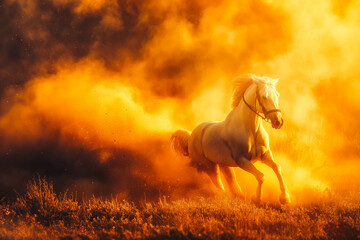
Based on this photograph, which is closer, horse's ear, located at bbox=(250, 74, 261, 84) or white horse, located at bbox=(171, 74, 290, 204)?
white horse, located at bbox=(171, 74, 290, 204)

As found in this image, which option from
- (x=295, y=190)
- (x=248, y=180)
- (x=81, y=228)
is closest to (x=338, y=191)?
(x=295, y=190)

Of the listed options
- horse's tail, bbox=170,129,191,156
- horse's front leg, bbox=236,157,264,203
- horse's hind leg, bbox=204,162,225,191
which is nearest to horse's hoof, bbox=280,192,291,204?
horse's front leg, bbox=236,157,264,203

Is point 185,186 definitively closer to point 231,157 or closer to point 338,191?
point 231,157

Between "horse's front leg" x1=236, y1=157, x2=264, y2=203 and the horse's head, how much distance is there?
897 mm

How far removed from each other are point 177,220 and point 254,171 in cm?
179

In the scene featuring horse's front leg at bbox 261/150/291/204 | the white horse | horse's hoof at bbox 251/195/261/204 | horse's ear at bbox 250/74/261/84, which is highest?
horse's ear at bbox 250/74/261/84

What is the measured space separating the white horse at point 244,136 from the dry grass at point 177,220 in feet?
2.27

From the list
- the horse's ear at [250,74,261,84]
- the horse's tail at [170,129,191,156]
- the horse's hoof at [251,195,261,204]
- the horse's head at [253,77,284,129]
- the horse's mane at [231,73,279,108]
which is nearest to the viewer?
the horse's head at [253,77,284,129]

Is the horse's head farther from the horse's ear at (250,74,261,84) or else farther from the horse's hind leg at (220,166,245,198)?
the horse's hind leg at (220,166,245,198)

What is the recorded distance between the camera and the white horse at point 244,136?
8.11m

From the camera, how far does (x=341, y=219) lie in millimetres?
7059

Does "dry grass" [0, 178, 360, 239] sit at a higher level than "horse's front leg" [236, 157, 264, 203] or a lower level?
lower

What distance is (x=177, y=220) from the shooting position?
7289mm

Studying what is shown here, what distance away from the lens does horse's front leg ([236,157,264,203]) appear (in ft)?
26.7
